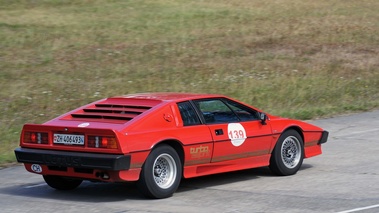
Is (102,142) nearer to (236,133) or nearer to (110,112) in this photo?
(110,112)

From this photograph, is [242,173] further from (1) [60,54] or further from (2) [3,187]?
(1) [60,54]

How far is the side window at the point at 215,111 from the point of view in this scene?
997cm

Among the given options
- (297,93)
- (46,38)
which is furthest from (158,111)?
(46,38)

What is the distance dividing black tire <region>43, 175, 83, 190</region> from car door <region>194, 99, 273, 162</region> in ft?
6.02

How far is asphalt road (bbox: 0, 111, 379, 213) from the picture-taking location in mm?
8734

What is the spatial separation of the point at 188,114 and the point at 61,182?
6.11 ft

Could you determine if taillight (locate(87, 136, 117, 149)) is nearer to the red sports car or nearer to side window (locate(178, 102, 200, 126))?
the red sports car

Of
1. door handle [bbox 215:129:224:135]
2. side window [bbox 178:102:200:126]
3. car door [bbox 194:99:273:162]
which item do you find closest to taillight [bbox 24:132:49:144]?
side window [bbox 178:102:200:126]

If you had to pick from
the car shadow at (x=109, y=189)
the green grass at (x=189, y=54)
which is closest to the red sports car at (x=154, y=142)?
the car shadow at (x=109, y=189)

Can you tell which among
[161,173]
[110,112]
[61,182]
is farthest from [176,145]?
[61,182]

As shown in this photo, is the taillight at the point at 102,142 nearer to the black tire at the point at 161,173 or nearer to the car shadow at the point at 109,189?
the black tire at the point at 161,173

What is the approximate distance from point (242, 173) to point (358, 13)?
23.8 meters

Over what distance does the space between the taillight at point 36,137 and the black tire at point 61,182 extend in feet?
1.87

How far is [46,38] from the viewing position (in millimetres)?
26328
